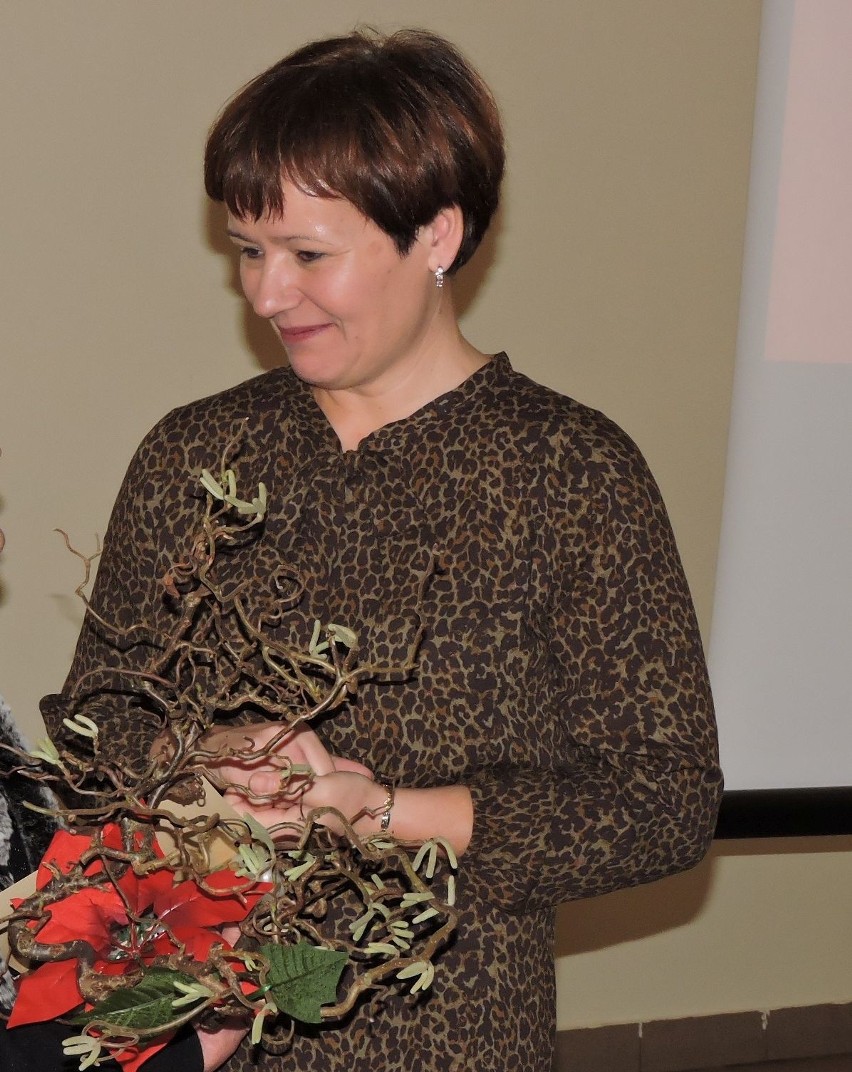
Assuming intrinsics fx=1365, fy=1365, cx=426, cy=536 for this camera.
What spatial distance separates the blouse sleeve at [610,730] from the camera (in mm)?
1448

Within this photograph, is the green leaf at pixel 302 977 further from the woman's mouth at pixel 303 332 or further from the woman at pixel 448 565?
the woman's mouth at pixel 303 332

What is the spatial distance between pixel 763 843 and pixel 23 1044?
234 cm

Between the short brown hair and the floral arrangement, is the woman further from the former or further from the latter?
the floral arrangement

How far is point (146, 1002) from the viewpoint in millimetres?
937

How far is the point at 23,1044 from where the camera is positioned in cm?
113

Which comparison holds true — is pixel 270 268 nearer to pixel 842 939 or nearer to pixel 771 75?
pixel 771 75

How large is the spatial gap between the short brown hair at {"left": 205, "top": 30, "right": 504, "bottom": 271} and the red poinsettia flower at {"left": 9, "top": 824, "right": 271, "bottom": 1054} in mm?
743

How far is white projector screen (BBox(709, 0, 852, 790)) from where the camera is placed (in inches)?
103

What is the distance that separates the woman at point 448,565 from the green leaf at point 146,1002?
463 millimetres

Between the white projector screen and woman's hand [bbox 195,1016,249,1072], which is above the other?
the white projector screen

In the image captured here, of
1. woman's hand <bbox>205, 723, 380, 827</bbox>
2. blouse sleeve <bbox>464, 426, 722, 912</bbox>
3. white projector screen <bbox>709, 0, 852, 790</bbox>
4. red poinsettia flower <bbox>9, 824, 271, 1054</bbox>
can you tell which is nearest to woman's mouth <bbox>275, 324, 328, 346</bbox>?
blouse sleeve <bbox>464, 426, 722, 912</bbox>

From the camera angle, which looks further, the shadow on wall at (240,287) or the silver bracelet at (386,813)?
the shadow on wall at (240,287)

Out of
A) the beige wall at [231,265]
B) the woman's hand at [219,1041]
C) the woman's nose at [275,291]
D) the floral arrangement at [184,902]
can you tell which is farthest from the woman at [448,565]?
the beige wall at [231,265]

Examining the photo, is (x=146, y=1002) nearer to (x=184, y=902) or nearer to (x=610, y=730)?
Answer: (x=184, y=902)
